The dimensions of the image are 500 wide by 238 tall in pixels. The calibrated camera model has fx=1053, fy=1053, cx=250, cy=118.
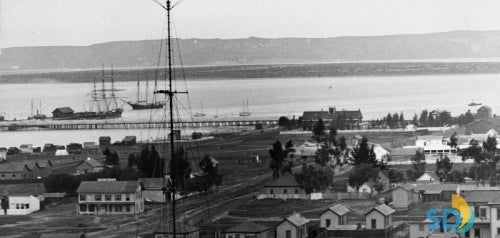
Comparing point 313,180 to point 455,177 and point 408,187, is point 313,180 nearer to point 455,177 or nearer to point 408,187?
point 408,187

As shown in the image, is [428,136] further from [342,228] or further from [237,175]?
[342,228]

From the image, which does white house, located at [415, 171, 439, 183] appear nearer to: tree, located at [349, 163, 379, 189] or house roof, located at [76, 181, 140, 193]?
tree, located at [349, 163, 379, 189]

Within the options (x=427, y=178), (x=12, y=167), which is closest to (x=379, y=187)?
(x=427, y=178)

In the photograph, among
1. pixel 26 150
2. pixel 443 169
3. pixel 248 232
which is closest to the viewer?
pixel 248 232

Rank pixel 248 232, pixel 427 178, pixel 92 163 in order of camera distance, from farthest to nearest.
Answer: pixel 92 163 < pixel 427 178 < pixel 248 232

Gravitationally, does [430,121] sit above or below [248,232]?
above

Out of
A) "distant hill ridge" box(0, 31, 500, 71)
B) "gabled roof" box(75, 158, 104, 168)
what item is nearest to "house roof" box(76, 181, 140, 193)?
"gabled roof" box(75, 158, 104, 168)
